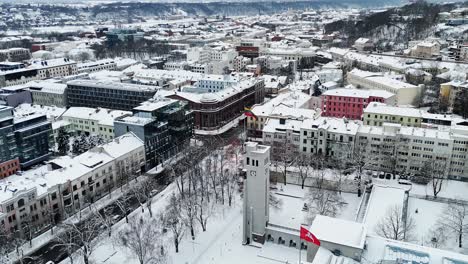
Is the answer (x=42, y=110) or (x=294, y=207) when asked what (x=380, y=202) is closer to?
(x=294, y=207)

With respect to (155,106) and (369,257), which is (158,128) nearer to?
(155,106)

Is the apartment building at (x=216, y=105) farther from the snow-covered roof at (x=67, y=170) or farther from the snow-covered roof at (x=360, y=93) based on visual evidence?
the snow-covered roof at (x=67, y=170)

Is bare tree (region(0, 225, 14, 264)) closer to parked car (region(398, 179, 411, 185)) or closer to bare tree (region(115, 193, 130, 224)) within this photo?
bare tree (region(115, 193, 130, 224))

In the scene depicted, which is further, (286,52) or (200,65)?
(286,52)

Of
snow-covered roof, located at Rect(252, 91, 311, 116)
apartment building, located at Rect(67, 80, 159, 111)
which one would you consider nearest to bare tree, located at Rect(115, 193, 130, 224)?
snow-covered roof, located at Rect(252, 91, 311, 116)

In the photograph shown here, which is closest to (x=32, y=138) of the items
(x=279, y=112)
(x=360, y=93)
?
(x=279, y=112)

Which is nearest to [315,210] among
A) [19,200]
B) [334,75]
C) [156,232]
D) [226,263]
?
[226,263]
